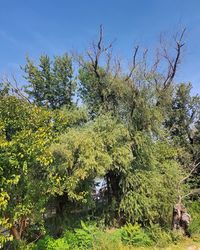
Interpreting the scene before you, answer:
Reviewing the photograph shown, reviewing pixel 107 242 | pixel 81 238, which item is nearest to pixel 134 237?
pixel 107 242

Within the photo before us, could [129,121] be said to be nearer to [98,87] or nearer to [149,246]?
[98,87]

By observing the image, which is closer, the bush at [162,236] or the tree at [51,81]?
the bush at [162,236]

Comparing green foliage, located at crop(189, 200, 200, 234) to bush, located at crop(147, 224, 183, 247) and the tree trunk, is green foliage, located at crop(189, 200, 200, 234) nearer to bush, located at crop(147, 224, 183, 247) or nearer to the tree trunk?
bush, located at crop(147, 224, 183, 247)

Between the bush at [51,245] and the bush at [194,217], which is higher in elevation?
the bush at [194,217]

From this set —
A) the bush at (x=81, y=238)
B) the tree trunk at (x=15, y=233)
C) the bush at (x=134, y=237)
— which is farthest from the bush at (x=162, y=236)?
the tree trunk at (x=15, y=233)

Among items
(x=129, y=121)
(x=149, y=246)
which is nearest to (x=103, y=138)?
(x=129, y=121)

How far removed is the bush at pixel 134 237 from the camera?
26.5 feet

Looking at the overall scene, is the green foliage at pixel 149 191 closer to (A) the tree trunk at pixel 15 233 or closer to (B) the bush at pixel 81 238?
(B) the bush at pixel 81 238

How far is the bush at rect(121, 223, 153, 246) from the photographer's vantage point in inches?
318

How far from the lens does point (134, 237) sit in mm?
8102

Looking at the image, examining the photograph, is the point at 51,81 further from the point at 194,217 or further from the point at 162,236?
the point at 194,217

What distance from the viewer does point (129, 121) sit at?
10133 mm

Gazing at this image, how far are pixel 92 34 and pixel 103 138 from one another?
4.56 m

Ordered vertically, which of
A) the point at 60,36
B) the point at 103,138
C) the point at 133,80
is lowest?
the point at 103,138
